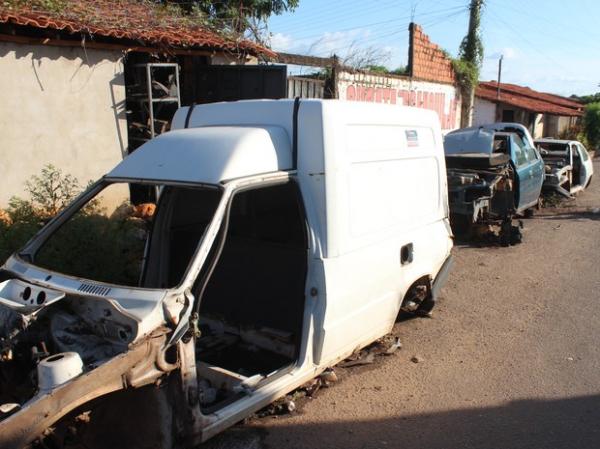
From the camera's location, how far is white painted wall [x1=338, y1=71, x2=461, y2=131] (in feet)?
43.3

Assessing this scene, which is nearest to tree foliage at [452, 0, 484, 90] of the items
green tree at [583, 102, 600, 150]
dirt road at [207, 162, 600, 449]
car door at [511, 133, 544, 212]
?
car door at [511, 133, 544, 212]

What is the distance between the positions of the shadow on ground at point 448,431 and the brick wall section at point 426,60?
1369 cm

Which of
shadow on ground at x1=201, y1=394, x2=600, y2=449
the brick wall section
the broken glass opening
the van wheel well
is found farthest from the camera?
the brick wall section

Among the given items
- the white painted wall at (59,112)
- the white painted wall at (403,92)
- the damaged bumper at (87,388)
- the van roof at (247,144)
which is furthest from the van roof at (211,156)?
the white painted wall at (403,92)

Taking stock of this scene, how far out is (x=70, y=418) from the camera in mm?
2883

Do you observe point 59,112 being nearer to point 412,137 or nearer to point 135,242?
point 135,242

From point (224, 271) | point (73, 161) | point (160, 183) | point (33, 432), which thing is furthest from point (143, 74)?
point (33, 432)

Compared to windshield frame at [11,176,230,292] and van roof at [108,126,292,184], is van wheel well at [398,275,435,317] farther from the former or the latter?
windshield frame at [11,176,230,292]

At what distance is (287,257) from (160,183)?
1.32 metres

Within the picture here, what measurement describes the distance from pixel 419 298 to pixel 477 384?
4.27 ft

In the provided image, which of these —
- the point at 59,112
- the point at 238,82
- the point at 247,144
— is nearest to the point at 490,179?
the point at 238,82

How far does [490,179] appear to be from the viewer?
10062mm

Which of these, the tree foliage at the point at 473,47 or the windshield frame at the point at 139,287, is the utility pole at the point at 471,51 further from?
the windshield frame at the point at 139,287

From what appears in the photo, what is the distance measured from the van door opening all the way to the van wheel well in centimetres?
137
